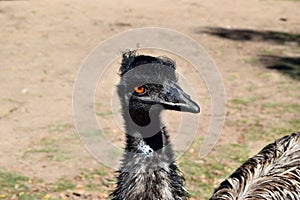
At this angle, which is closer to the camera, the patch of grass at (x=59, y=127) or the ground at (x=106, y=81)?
the ground at (x=106, y=81)

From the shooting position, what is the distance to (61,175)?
6.87 metres

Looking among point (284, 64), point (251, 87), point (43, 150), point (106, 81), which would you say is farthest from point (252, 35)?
point (43, 150)

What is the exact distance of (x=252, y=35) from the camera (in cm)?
1327

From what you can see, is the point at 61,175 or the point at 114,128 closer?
the point at 61,175

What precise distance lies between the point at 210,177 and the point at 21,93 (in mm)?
3664

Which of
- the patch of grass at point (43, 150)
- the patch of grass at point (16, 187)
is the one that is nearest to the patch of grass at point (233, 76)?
the patch of grass at point (43, 150)

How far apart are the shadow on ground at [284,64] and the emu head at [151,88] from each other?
22.9 feet

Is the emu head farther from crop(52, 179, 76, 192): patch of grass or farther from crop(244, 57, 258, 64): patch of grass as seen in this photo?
crop(244, 57, 258, 64): patch of grass

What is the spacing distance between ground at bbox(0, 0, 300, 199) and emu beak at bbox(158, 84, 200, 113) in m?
3.09

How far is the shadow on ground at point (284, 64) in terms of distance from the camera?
10.6 m

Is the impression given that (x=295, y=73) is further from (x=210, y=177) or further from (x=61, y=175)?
(x=61, y=175)

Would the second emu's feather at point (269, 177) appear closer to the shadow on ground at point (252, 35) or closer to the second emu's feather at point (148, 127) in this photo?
the second emu's feather at point (148, 127)

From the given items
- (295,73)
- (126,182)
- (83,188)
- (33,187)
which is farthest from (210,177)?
(295,73)

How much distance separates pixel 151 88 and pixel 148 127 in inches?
9.1
